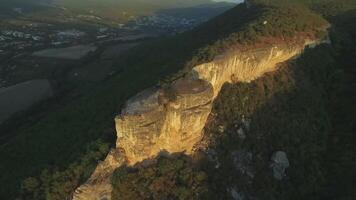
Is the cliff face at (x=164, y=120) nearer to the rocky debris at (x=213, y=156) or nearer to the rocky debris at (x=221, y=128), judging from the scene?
the rocky debris at (x=213, y=156)

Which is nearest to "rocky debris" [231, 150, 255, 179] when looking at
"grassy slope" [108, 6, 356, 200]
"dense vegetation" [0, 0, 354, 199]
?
"grassy slope" [108, 6, 356, 200]

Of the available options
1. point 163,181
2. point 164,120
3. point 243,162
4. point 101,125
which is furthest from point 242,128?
point 101,125

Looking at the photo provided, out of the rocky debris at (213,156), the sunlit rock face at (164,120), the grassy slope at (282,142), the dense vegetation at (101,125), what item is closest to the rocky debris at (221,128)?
the grassy slope at (282,142)

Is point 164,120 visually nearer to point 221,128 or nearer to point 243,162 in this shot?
point 221,128

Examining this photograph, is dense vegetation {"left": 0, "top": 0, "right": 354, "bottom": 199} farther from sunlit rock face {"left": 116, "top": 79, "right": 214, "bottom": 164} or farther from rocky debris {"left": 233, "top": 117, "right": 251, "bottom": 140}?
sunlit rock face {"left": 116, "top": 79, "right": 214, "bottom": 164}

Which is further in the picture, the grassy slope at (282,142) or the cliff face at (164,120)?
the grassy slope at (282,142)

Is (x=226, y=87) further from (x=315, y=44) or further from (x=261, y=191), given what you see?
(x=315, y=44)
